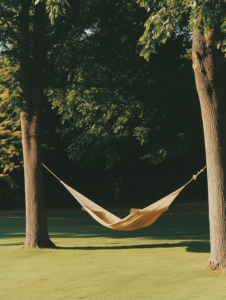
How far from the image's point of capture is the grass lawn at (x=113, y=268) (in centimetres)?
601

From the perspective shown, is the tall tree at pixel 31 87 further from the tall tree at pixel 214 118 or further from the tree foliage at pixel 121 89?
the tall tree at pixel 214 118

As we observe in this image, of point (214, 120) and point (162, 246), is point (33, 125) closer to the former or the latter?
point (162, 246)

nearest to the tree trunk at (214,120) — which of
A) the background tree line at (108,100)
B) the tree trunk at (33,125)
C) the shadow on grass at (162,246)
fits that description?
the shadow on grass at (162,246)

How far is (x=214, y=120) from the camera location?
7.11 m

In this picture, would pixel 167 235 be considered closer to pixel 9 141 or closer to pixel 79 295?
pixel 79 295

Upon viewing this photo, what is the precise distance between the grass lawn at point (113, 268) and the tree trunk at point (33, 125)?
494 millimetres

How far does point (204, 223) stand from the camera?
50.2 ft

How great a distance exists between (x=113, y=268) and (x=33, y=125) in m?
3.64

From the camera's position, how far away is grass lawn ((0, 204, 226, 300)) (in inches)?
237

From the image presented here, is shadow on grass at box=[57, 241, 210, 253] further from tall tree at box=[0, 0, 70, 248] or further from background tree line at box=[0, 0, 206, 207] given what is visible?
background tree line at box=[0, 0, 206, 207]

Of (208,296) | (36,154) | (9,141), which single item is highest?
(9,141)

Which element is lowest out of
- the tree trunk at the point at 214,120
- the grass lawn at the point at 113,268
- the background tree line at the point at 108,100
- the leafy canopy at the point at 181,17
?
the grass lawn at the point at 113,268

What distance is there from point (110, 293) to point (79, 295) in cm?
35

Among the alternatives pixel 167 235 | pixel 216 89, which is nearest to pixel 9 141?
pixel 167 235
